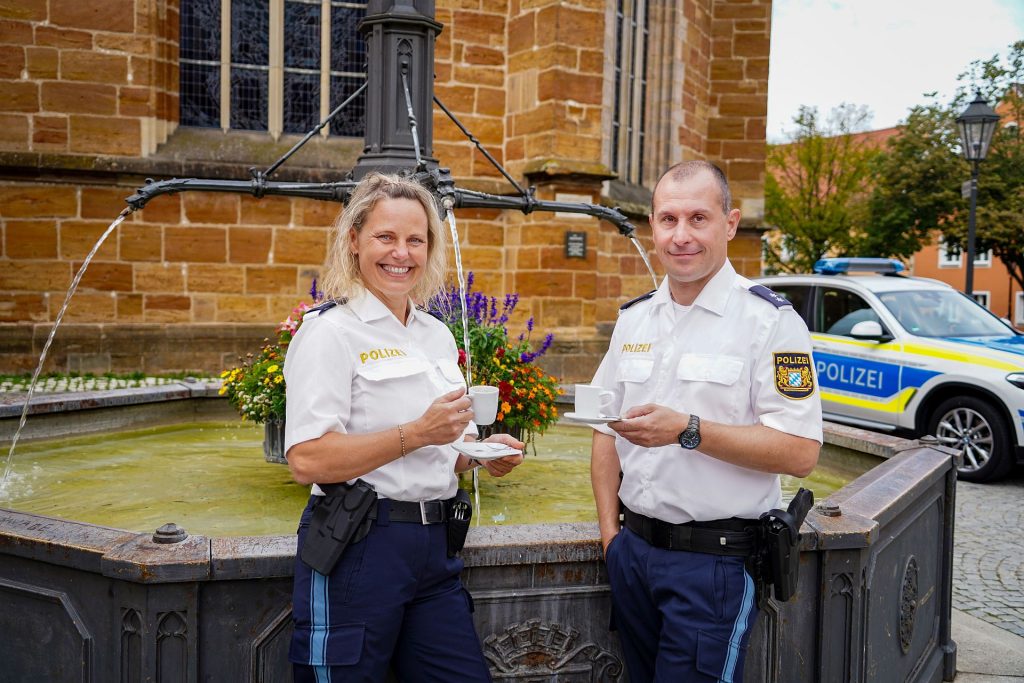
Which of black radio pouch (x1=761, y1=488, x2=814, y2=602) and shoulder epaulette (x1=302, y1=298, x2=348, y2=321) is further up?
shoulder epaulette (x1=302, y1=298, x2=348, y2=321)

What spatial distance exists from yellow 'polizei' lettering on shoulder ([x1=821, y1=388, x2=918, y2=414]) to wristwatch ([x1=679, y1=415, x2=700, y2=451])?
23.9 ft

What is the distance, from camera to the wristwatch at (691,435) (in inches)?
85.4

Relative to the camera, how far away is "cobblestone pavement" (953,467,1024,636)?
501cm

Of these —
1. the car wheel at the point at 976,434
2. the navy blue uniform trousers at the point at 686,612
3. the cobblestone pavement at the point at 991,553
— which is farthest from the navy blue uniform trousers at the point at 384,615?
the car wheel at the point at 976,434

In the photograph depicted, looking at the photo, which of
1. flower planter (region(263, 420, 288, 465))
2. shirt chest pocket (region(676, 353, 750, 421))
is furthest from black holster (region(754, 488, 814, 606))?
flower planter (region(263, 420, 288, 465))

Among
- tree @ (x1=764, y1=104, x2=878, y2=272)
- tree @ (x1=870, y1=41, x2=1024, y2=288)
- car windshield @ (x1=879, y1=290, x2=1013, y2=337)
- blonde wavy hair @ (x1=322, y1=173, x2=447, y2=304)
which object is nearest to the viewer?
blonde wavy hair @ (x1=322, y1=173, x2=447, y2=304)

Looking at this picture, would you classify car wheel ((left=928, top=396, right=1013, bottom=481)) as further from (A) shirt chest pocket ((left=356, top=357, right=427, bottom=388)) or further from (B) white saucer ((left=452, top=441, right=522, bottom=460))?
(A) shirt chest pocket ((left=356, top=357, right=427, bottom=388))

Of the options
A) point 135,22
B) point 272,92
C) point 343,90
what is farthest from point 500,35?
point 135,22

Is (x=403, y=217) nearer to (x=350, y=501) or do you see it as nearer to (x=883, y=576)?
(x=350, y=501)

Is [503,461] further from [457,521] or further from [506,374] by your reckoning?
[506,374]

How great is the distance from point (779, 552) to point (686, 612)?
26 cm

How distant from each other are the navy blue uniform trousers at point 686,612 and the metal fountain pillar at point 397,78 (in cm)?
253

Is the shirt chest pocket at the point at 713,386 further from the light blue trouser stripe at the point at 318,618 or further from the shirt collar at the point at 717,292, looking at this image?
the light blue trouser stripe at the point at 318,618

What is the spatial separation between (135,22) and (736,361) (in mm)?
10292
